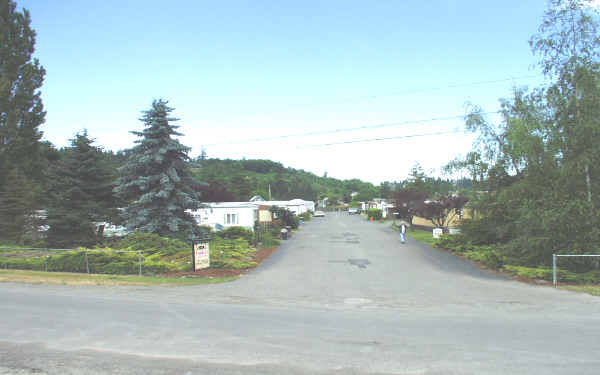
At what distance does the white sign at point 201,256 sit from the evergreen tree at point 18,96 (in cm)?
2408

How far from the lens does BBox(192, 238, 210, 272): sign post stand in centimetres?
1459

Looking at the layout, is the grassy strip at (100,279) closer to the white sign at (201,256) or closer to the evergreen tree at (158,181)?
the white sign at (201,256)

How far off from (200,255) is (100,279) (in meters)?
3.65

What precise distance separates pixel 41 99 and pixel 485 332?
37519 mm

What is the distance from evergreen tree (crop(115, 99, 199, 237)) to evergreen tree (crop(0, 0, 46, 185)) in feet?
51.7

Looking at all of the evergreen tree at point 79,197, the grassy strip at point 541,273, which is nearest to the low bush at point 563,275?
the grassy strip at point 541,273

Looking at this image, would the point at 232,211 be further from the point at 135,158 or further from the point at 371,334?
the point at 371,334

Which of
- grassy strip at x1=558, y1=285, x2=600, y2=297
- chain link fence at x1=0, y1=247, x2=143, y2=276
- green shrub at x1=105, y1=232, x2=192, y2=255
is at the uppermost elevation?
green shrub at x1=105, y1=232, x2=192, y2=255

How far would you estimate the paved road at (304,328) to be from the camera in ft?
17.6

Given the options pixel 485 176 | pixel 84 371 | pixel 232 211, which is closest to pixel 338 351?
pixel 84 371

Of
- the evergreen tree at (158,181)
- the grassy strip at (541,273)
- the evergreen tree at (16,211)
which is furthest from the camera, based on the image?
the evergreen tree at (16,211)

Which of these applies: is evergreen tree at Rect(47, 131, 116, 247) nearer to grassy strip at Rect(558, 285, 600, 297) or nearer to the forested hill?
the forested hill

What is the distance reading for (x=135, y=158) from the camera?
69.1 ft

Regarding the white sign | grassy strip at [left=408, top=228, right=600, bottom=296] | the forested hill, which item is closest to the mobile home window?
the forested hill
